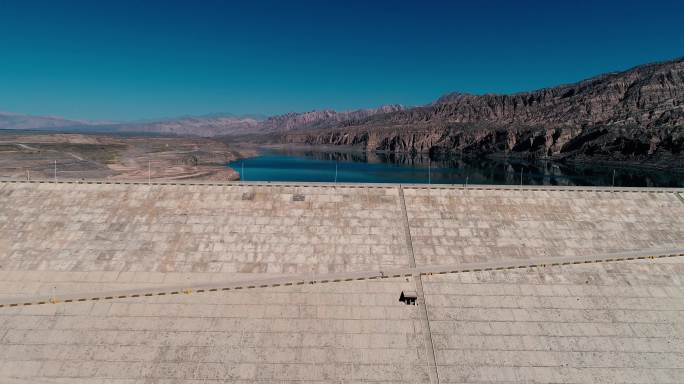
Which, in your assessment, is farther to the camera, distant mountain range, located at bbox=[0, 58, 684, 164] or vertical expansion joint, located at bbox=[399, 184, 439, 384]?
distant mountain range, located at bbox=[0, 58, 684, 164]

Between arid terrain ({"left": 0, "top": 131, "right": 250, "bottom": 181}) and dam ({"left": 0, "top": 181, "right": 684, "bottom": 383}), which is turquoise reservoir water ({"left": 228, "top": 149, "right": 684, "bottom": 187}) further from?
dam ({"left": 0, "top": 181, "right": 684, "bottom": 383})

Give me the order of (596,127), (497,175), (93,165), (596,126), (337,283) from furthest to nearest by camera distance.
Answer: (596,126)
(596,127)
(497,175)
(93,165)
(337,283)

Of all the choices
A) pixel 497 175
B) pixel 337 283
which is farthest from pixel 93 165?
pixel 497 175

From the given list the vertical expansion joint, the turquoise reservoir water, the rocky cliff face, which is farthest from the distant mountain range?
the vertical expansion joint

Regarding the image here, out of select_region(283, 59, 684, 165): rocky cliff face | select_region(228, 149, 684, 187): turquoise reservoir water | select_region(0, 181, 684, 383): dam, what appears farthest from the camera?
select_region(283, 59, 684, 165): rocky cliff face

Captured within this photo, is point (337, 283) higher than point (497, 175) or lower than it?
lower

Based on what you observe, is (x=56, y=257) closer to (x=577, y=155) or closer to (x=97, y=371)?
(x=97, y=371)

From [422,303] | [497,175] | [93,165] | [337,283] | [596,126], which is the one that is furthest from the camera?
[596,126]

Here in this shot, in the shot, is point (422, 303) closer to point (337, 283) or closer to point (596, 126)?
point (337, 283)

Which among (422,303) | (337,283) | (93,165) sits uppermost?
(93,165)
